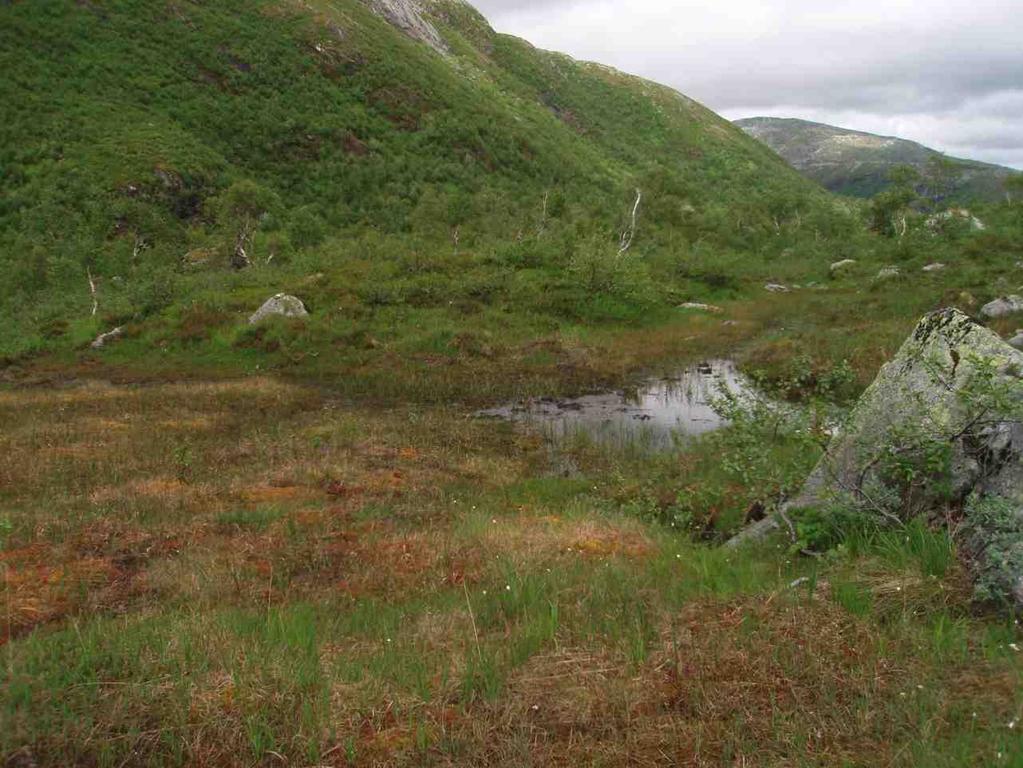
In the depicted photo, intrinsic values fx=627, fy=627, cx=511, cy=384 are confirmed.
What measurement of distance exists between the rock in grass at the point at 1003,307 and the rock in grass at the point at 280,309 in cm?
2954

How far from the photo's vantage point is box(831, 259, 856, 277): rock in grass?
54.9 metres

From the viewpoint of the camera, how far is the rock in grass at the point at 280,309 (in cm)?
2947

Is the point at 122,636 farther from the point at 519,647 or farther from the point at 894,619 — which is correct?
the point at 894,619

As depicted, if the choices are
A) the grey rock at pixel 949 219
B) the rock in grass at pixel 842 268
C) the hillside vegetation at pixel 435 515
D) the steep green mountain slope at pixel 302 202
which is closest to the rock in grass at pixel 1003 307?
the hillside vegetation at pixel 435 515

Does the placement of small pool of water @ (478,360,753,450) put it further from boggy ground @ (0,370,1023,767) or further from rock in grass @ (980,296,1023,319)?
rock in grass @ (980,296,1023,319)

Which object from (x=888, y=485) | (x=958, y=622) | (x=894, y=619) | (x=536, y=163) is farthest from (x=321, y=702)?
(x=536, y=163)

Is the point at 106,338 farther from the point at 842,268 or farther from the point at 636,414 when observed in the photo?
the point at 842,268

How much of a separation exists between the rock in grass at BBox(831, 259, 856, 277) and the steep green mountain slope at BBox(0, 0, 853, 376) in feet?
16.0

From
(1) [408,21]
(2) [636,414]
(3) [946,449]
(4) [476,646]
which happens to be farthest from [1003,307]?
(1) [408,21]

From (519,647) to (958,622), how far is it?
10.7 feet

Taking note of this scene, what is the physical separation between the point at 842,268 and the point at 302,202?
5204cm

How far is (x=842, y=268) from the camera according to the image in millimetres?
55531

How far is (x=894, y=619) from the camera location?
4844 mm

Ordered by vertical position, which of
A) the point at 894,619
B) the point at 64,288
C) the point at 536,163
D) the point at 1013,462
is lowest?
the point at 64,288
